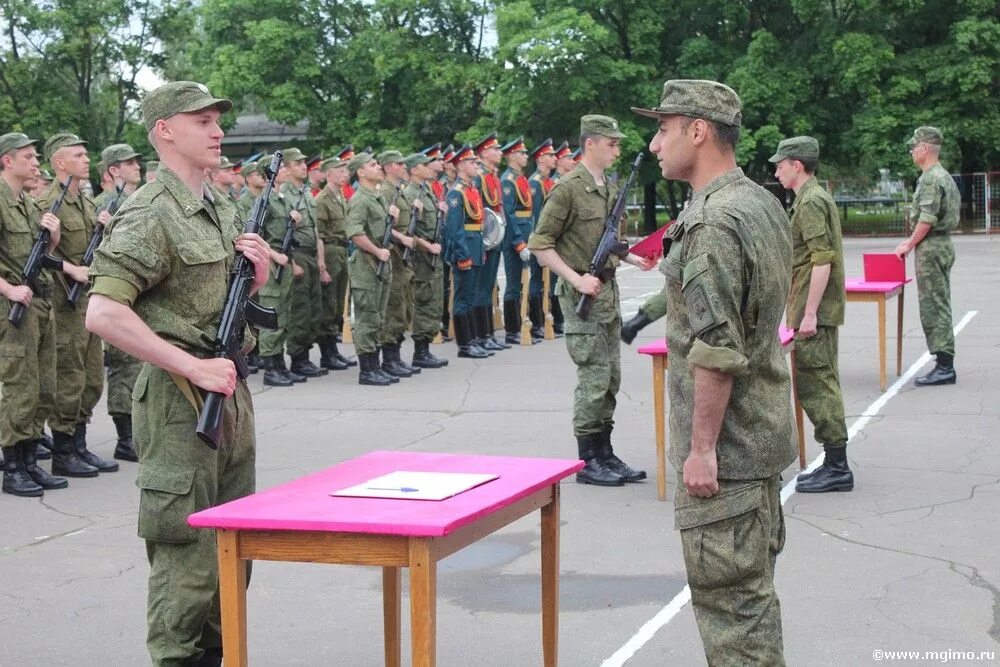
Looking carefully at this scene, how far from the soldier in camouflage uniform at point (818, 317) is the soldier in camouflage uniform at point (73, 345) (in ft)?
15.3

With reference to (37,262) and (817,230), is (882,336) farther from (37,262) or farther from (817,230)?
(37,262)

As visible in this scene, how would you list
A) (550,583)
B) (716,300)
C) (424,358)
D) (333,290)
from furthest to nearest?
(333,290), (424,358), (550,583), (716,300)

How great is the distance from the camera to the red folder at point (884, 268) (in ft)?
40.2

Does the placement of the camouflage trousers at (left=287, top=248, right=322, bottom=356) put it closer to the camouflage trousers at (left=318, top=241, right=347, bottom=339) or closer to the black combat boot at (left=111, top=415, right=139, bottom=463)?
the camouflage trousers at (left=318, top=241, right=347, bottom=339)

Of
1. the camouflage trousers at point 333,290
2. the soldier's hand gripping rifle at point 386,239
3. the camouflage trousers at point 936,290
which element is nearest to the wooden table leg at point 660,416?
the camouflage trousers at point 936,290

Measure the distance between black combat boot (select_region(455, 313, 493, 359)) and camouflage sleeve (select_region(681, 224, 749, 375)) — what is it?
1151 centimetres

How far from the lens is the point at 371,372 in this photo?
13.6 meters

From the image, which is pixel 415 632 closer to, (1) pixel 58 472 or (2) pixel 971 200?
(1) pixel 58 472

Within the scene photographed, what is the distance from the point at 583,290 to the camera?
8.16m

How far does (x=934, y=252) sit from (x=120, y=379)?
22.8 ft

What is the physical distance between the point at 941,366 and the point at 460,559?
6709 millimetres

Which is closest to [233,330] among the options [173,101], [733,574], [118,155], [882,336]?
[173,101]

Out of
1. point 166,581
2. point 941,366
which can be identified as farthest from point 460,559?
point 941,366

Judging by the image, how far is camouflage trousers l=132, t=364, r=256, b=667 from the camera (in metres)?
4.37
